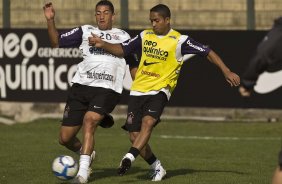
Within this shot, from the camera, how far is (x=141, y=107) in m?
12.2

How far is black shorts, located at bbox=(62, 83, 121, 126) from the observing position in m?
12.3

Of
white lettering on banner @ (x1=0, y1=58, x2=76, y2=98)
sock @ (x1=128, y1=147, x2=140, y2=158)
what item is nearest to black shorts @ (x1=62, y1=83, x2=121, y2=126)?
sock @ (x1=128, y1=147, x2=140, y2=158)

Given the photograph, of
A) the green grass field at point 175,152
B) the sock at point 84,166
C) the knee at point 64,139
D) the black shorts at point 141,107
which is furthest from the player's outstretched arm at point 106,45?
the green grass field at point 175,152

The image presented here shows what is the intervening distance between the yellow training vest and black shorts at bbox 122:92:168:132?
4.4 inches

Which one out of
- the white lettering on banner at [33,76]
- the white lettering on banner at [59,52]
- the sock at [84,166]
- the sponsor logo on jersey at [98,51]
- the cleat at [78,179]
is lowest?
the white lettering on banner at [33,76]

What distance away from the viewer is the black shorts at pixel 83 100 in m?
12.3

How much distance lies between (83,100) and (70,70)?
8578mm

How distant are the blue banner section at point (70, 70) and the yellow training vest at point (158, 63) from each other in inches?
322

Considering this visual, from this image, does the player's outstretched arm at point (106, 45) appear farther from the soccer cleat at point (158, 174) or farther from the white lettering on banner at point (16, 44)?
the white lettering on banner at point (16, 44)

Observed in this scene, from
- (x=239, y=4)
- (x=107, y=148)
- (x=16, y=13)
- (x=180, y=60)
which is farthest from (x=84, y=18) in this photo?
(x=180, y=60)

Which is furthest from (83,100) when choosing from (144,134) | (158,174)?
(158,174)

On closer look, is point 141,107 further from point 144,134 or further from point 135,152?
point 135,152

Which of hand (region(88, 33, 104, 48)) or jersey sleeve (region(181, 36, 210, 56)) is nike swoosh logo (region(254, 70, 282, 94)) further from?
hand (region(88, 33, 104, 48))

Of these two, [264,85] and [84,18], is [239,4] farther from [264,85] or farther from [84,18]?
[84,18]
